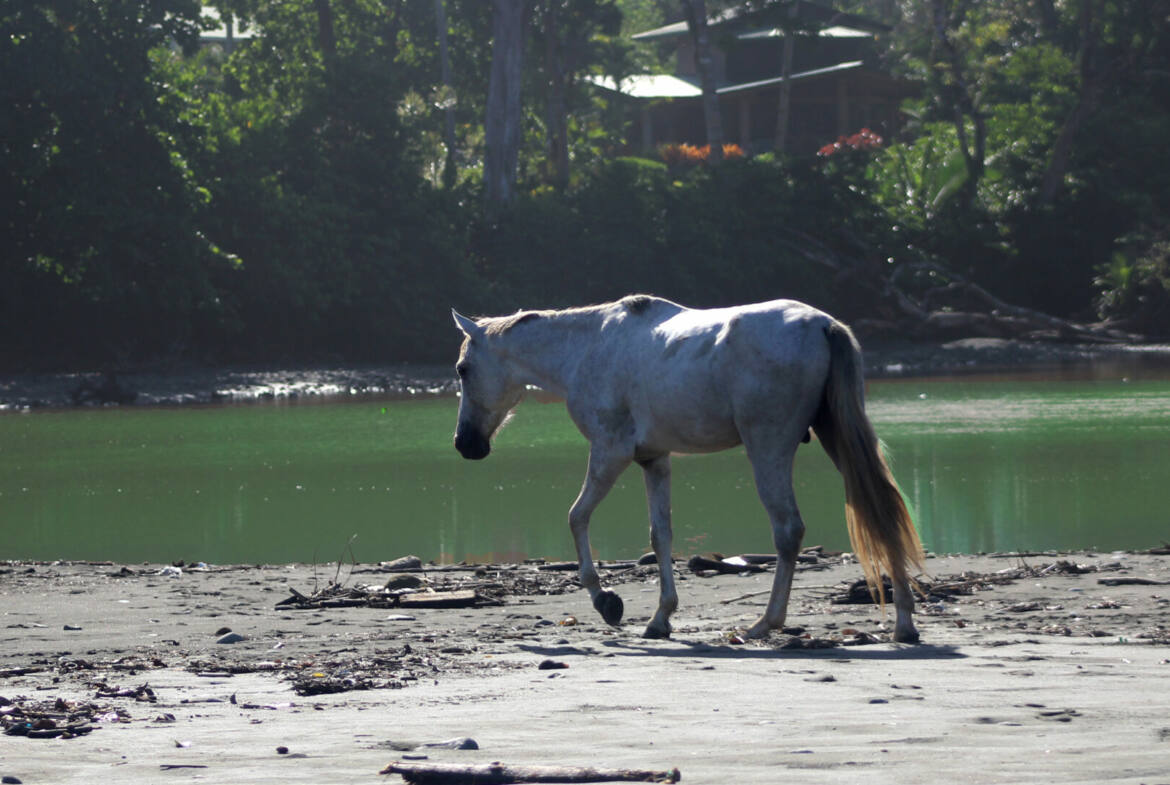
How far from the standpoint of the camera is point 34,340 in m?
35.2

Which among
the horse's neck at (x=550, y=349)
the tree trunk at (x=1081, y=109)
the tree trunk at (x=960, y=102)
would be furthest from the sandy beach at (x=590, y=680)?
the tree trunk at (x=960, y=102)

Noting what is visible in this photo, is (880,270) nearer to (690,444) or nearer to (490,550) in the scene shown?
(490,550)

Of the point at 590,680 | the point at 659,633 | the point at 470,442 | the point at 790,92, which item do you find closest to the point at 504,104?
the point at 790,92

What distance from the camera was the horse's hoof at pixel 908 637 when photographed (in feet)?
25.5

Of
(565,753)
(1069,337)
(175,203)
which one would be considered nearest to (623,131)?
(1069,337)

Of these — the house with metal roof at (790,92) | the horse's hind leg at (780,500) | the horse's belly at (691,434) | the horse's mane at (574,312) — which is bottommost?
the horse's hind leg at (780,500)

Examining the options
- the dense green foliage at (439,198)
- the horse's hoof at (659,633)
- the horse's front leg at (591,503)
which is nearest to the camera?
the horse's hoof at (659,633)

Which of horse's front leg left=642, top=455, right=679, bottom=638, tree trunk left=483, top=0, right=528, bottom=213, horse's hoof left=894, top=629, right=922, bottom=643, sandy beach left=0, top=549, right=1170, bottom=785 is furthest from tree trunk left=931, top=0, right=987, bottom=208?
horse's hoof left=894, top=629, right=922, bottom=643

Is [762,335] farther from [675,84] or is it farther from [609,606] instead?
[675,84]

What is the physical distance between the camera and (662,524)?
913 centimetres

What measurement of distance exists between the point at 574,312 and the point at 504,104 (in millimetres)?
33549

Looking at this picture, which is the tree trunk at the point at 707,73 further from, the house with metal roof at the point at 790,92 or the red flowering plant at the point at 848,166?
the house with metal roof at the point at 790,92

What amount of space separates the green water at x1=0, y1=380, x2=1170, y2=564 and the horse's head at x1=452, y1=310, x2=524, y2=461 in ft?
7.72

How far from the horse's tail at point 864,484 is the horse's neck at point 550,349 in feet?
5.95
